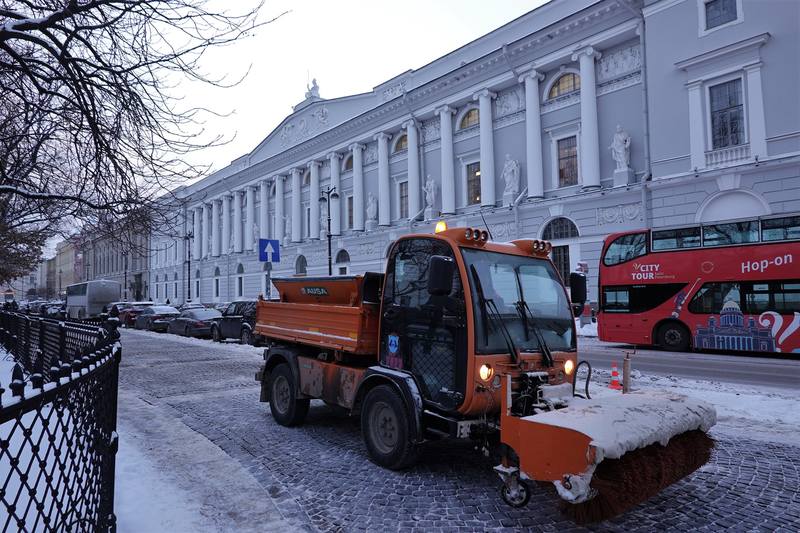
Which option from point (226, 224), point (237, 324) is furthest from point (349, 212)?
point (237, 324)

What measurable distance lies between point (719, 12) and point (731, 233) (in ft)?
37.9

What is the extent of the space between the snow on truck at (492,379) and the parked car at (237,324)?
13476 mm

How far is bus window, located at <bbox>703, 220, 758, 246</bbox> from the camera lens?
49.2ft

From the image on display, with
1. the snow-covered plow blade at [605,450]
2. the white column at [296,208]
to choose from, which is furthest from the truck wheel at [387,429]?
the white column at [296,208]

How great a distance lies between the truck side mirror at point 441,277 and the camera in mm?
4301

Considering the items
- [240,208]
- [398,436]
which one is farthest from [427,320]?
[240,208]

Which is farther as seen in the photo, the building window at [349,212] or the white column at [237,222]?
the white column at [237,222]

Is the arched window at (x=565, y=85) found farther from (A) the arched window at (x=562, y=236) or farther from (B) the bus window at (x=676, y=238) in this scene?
(B) the bus window at (x=676, y=238)

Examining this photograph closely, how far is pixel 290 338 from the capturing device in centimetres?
713

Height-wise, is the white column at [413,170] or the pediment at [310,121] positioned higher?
the pediment at [310,121]

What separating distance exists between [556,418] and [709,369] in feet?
35.6

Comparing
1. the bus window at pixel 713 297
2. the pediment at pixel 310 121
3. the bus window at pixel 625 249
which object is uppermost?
the pediment at pixel 310 121

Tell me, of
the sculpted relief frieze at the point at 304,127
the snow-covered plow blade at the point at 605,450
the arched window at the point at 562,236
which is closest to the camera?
the snow-covered plow blade at the point at 605,450

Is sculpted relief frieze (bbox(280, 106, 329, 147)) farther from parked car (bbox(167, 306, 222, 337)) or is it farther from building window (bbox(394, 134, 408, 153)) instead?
parked car (bbox(167, 306, 222, 337))
